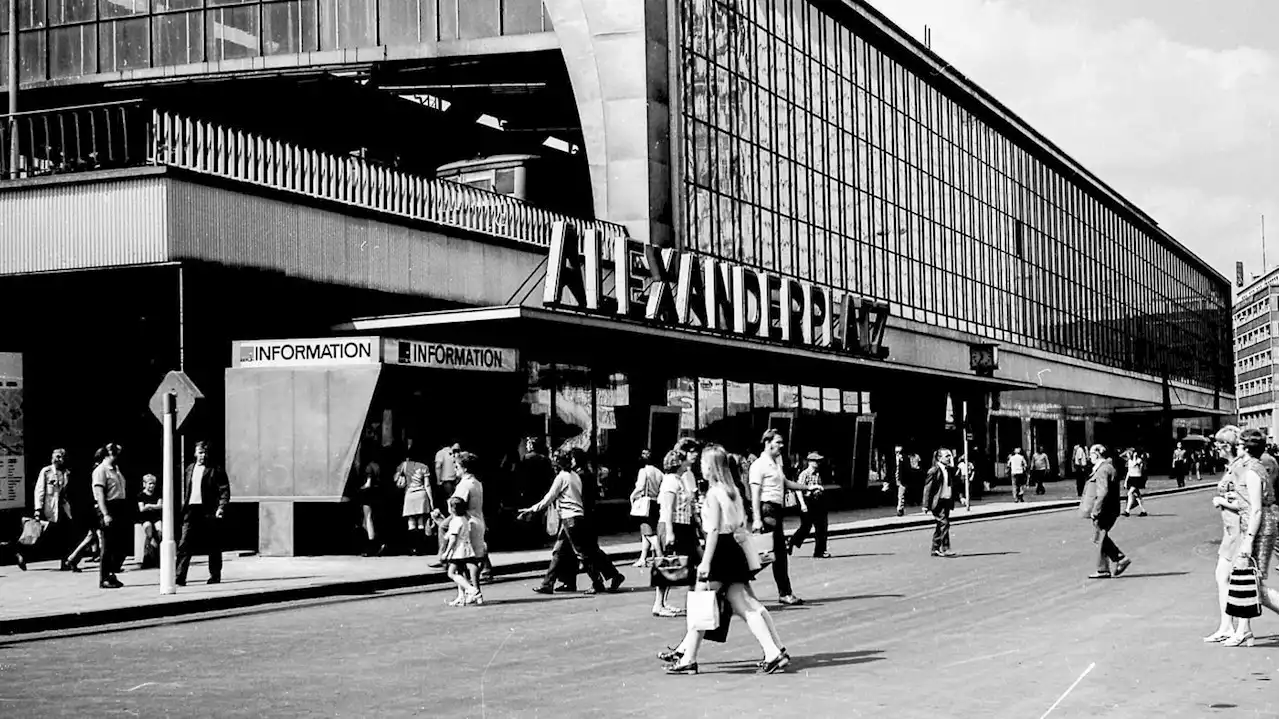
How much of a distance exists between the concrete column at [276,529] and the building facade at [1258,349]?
460ft

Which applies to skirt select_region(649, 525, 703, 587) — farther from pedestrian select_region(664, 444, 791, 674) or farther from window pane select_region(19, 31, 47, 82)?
window pane select_region(19, 31, 47, 82)

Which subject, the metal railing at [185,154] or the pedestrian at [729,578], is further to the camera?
the metal railing at [185,154]

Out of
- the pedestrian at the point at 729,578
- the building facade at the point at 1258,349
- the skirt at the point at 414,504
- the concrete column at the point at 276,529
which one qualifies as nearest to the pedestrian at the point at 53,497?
the concrete column at the point at 276,529

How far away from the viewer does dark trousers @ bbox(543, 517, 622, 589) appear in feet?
60.8

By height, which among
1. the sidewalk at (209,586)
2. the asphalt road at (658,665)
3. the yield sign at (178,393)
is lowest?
the asphalt road at (658,665)

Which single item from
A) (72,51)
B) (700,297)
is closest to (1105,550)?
(700,297)

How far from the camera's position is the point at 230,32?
42938 millimetres

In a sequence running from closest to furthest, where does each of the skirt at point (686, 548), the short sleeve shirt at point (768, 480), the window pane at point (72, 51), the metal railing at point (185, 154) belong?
the skirt at point (686, 548)
the short sleeve shirt at point (768, 480)
the metal railing at point (185, 154)
the window pane at point (72, 51)

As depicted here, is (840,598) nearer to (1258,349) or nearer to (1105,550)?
(1105,550)

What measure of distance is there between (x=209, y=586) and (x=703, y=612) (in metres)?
10.3

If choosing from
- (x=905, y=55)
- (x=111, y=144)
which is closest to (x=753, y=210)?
(x=905, y=55)

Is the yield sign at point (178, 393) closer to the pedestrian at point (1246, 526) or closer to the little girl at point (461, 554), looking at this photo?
the little girl at point (461, 554)

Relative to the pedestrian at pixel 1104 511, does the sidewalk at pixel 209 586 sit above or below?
below

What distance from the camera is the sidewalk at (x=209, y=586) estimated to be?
16.3m
